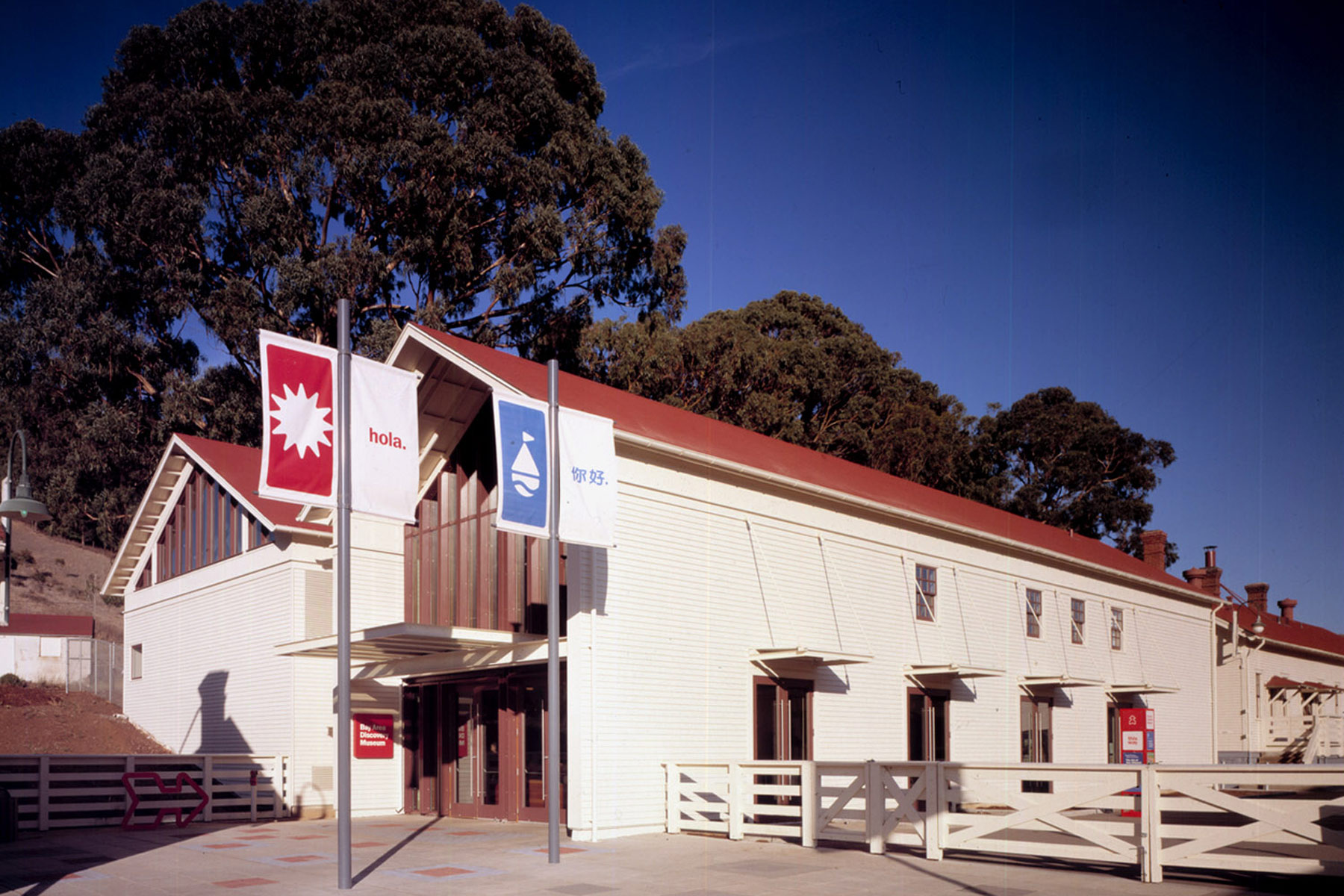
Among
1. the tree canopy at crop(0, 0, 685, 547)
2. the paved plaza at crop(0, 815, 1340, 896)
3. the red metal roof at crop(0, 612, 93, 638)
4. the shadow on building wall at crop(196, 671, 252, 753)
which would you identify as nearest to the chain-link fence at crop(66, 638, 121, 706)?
the red metal roof at crop(0, 612, 93, 638)

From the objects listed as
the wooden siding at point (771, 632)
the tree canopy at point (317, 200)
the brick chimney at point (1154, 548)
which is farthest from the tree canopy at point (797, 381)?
the wooden siding at point (771, 632)

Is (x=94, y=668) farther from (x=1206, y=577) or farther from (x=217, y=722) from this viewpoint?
(x=1206, y=577)

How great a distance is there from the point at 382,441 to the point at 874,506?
12.0 metres

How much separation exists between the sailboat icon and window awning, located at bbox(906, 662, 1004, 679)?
11617 mm

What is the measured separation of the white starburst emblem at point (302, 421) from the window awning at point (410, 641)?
453 cm

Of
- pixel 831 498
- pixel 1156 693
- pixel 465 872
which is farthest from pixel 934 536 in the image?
pixel 465 872

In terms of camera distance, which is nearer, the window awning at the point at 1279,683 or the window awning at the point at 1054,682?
the window awning at the point at 1054,682

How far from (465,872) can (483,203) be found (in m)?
29.8

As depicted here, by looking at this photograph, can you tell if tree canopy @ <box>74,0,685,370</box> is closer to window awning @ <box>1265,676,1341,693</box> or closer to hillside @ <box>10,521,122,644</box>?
hillside @ <box>10,521,122,644</box>

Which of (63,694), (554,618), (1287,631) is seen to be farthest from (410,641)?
(1287,631)

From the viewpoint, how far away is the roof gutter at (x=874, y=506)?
59.4 ft

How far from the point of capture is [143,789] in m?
21.1

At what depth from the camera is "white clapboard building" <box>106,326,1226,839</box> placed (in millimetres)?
17672

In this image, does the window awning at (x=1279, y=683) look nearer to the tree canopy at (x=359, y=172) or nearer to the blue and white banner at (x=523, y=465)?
the tree canopy at (x=359, y=172)
